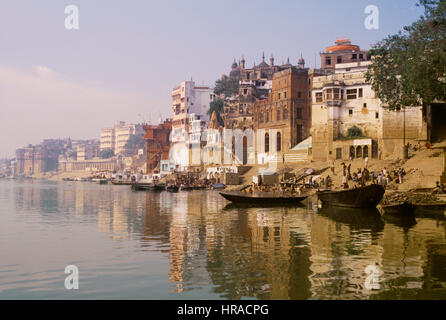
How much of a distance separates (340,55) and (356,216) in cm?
5296

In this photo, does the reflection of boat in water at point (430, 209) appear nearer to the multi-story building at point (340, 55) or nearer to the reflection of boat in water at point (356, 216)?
the reflection of boat in water at point (356, 216)

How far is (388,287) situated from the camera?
9969mm

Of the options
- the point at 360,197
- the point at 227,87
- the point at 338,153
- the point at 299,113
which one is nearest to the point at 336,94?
the point at 338,153

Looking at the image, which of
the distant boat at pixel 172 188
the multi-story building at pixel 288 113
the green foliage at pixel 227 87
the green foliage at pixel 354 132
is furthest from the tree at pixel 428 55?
the green foliage at pixel 227 87

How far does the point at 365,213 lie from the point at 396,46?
10.6 metres

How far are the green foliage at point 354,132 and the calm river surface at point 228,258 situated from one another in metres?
25.8

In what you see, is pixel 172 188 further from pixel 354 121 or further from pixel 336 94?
pixel 354 121

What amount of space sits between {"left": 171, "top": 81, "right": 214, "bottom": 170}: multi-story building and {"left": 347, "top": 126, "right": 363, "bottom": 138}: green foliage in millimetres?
48258

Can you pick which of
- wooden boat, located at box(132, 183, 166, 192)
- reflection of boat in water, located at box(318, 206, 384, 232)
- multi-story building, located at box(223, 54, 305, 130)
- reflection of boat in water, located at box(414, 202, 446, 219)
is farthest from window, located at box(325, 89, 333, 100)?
reflection of boat in water, located at box(414, 202, 446, 219)

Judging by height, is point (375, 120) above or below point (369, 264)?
above

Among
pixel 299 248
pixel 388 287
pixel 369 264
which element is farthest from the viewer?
pixel 299 248
